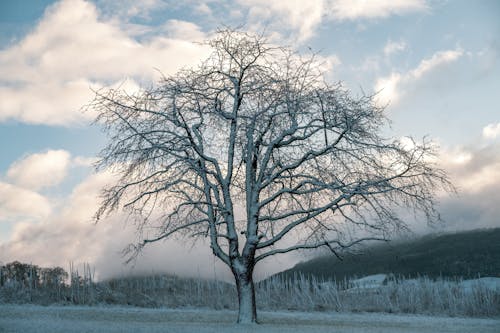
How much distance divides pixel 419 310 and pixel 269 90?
62.2 feet

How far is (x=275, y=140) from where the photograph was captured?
17.9 m

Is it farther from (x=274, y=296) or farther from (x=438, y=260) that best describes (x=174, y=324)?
(x=438, y=260)

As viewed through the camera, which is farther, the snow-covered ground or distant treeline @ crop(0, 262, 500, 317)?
distant treeline @ crop(0, 262, 500, 317)

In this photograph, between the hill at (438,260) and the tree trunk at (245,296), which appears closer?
the tree trunk at (245,296)

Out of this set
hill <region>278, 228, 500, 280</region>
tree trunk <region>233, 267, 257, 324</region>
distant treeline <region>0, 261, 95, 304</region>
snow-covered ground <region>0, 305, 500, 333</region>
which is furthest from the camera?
hill <region>278, 228, 500, 280</region>

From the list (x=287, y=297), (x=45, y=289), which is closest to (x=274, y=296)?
(x=287, y=297)

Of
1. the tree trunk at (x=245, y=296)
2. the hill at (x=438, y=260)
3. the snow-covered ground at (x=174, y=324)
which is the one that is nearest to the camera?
the snow-covered ground at (x=174, y=324)

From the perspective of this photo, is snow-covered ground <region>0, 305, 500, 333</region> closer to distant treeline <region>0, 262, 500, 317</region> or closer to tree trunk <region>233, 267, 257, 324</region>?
tree trunk <region>233, 267, 257, 324</region>

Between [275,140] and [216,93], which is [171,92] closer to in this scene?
[216,93]

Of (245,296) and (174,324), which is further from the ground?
(245,296)

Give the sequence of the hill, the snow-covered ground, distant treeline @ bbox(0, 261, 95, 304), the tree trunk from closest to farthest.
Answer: the snow-covered ground, the tree trunk, distant treeline @ bbox(0, 261, 95, 304), the hill

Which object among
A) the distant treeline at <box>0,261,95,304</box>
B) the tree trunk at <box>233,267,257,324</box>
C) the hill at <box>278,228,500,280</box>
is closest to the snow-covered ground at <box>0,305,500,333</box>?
the tree trunk at <box>233,267,257,324</box>

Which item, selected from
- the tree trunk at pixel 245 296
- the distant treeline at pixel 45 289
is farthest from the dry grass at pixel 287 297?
the tree trunk at pixel 245 296

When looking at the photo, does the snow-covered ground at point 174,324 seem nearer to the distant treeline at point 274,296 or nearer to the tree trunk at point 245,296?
the tree trunk at point 245,296
